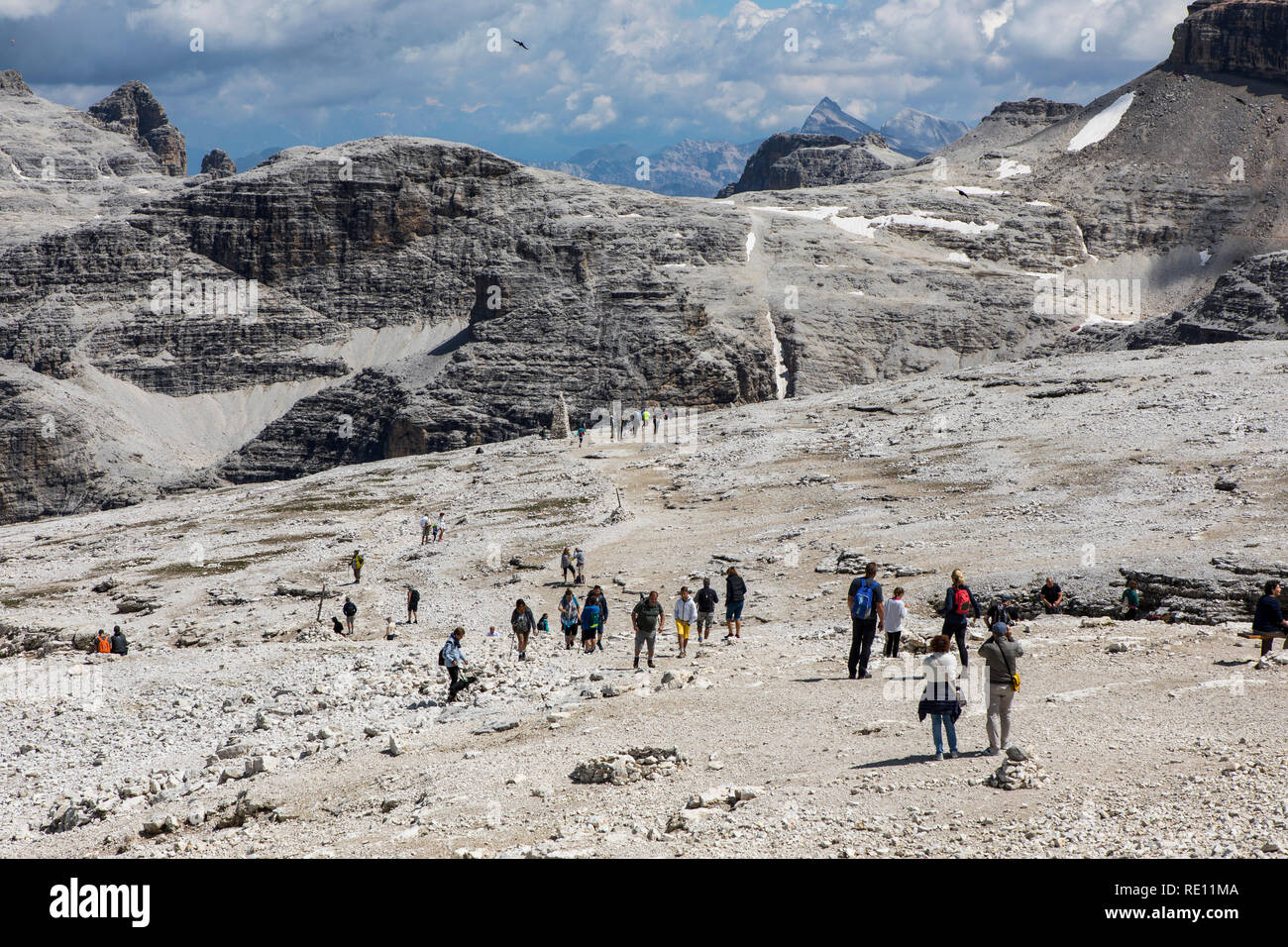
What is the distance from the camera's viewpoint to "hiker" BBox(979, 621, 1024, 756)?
1424 cm

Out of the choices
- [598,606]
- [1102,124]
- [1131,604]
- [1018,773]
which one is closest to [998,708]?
[1018,773]

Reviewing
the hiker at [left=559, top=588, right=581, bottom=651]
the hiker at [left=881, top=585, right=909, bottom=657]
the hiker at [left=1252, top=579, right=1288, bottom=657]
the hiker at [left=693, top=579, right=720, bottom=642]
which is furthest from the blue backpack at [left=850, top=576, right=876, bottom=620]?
the hiker at [left=559, top=588, right=581, bottom=651]

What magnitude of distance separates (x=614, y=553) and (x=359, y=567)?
1227cm

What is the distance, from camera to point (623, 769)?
15289 mm

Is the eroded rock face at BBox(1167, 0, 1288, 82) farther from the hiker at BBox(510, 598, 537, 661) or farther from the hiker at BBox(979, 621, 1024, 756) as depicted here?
the hiker at BBox(979, 621, 1024, 756)

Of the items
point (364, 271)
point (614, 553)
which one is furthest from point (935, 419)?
point (364, 271)

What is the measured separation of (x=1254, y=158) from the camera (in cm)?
14075

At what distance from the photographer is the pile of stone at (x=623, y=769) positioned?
600 inches

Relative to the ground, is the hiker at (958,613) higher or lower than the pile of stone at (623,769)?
higher

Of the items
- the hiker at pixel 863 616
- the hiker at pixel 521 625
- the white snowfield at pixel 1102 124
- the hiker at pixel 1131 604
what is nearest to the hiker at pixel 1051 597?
the hiker at pixel 1131 604

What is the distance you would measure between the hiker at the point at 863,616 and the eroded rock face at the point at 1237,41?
168847mm

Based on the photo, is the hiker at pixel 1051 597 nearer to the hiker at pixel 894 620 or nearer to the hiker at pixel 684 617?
the hiker at pixel 894 620

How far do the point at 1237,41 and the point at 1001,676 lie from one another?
177 metres

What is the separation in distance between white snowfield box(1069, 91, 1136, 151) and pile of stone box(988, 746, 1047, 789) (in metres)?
165
